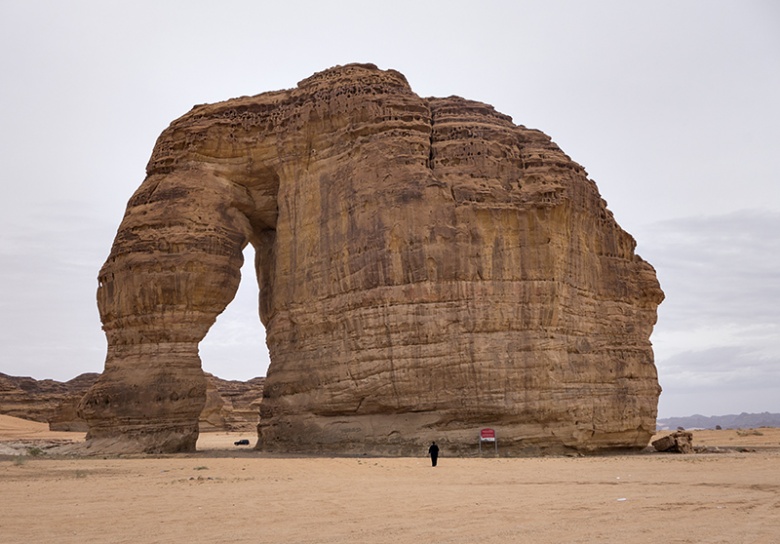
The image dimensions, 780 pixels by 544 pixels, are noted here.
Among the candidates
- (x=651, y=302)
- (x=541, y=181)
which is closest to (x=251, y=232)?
(x=541, y=181)

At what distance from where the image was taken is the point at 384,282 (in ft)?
81.1

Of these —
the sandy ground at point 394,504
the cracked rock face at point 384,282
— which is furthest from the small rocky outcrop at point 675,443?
the sandy ground at point 394,504

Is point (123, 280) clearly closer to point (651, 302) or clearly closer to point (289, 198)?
point (289, 198)

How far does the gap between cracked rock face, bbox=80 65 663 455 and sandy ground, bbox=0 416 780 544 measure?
5.68 metres

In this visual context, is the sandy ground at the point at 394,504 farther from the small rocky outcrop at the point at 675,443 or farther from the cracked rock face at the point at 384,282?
the small rocky outcrop at the point at 675,443

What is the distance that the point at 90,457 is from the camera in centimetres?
2453

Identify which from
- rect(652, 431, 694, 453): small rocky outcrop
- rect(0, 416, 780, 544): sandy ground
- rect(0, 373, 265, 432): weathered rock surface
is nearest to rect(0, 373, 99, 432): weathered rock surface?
rect(0, 373, 265, 432): weathered rock surface

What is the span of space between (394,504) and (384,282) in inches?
570

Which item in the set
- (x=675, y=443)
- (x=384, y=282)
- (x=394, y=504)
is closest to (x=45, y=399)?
(x=384, y=282)

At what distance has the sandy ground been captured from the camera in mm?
8062

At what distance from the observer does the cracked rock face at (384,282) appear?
78.0 feet

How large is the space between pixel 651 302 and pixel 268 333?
51.4 feet

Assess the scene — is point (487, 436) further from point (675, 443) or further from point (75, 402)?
point (75, 402)

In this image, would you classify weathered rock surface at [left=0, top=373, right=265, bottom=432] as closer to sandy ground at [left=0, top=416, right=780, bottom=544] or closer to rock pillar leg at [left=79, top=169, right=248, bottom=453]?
rock pillar leg at [left=79, top=169, right=248, bottom=453]
